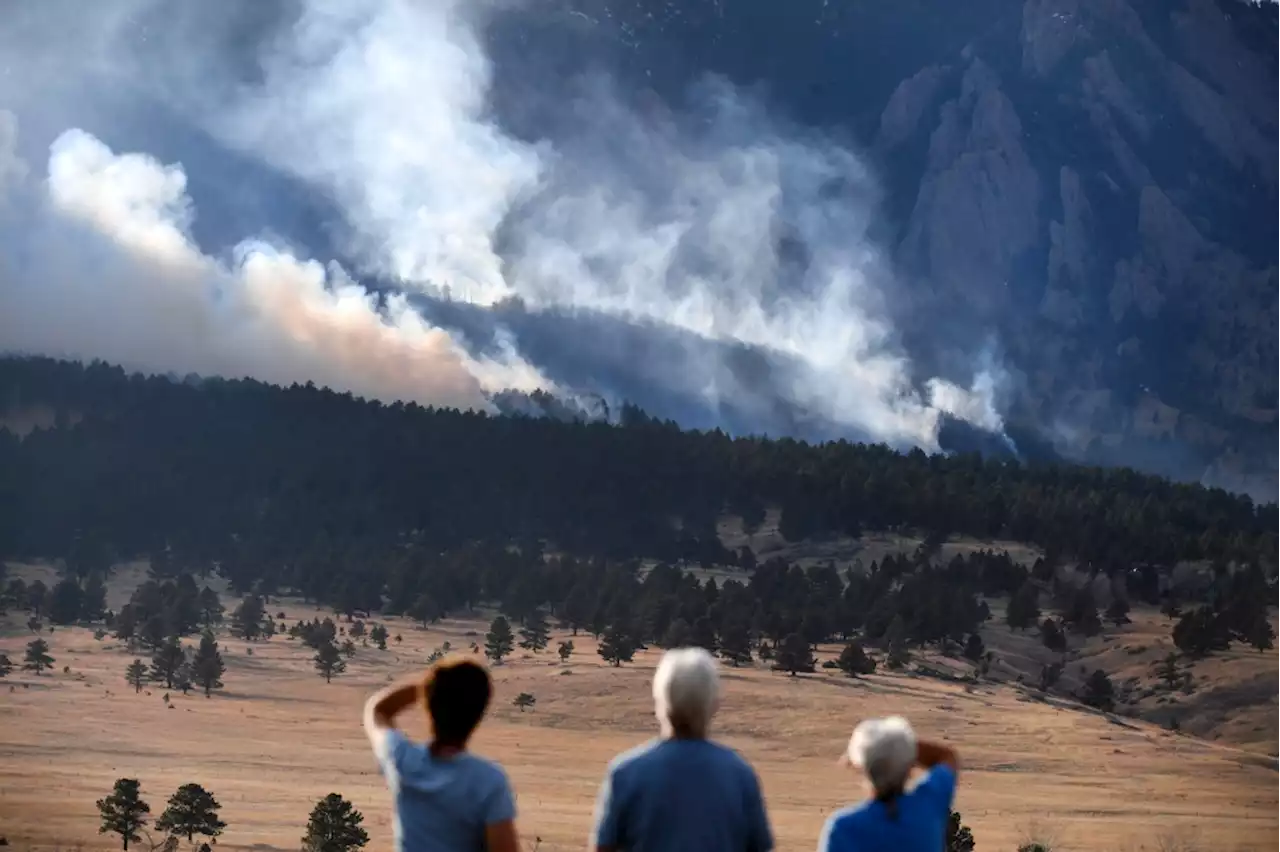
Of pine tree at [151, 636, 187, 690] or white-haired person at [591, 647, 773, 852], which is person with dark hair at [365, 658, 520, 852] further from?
pine tree at [151, 636, 187, 690]

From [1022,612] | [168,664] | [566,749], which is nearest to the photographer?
[566,749]

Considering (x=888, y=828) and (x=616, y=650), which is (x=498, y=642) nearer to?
(x=616, y=650)

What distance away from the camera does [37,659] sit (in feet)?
286

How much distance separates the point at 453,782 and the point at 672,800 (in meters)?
1.17

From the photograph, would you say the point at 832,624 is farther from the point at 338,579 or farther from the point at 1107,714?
the point at 338,579

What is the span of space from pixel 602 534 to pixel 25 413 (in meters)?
91.1

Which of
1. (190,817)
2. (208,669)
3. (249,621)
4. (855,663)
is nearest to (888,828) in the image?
(190,817)

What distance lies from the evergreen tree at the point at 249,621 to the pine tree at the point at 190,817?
62860 mm

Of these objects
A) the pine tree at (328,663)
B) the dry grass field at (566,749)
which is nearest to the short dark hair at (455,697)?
the dry grass field at (566,749)

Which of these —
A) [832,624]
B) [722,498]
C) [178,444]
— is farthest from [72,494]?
[832,624]

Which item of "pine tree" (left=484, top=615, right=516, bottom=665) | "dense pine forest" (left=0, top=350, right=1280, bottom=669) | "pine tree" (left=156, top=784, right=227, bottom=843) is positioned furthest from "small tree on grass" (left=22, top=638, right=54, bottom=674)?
"pine tree" (left=156, top=784, right=227, bottom=843)

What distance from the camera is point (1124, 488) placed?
17775 centimetres

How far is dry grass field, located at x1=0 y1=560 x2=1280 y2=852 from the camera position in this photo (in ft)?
168

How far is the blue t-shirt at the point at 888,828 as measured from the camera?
8.09 metres
